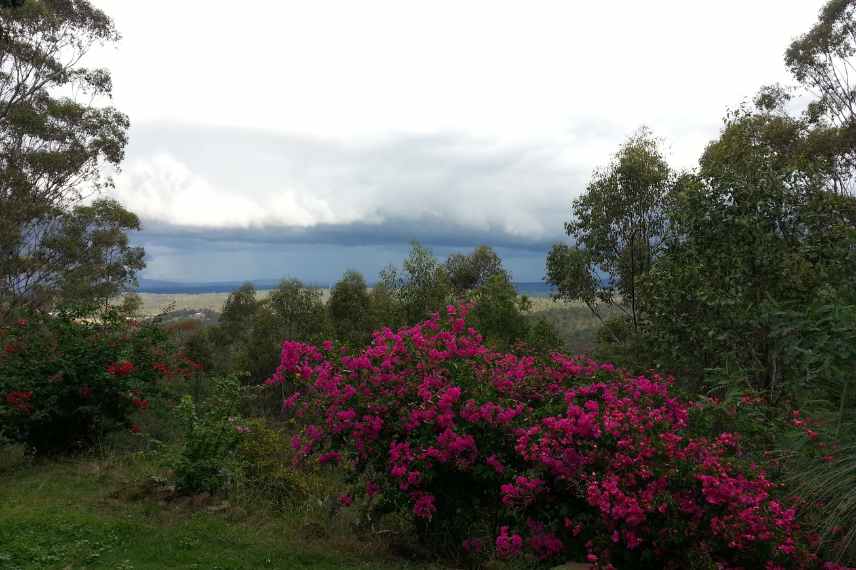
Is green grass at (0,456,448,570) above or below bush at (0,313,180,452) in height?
below

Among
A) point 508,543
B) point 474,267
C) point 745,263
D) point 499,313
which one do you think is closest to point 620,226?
point 499,313

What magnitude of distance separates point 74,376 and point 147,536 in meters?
4.42

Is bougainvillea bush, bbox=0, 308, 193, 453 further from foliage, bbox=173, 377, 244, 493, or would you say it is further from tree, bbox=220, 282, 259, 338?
tree, bbox=220, 282, 259, 338

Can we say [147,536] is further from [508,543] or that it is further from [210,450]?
[508,543]

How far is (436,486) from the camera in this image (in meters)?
6.29

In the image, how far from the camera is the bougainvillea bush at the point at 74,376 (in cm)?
1000

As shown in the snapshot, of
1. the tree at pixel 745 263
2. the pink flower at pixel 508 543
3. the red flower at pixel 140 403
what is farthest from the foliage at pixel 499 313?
the pink flower at pixel 508 543

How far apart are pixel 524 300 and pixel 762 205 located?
18224 mm

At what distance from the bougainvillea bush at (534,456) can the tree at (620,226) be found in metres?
15.1

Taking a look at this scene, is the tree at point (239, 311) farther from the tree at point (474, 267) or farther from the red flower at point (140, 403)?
the red flower at point (140, 403)

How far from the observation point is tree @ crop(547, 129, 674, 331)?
21.2 meters

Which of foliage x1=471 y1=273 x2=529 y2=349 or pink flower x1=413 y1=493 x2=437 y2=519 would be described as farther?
foliage x1=471 y1=273 x2=529 y2=349

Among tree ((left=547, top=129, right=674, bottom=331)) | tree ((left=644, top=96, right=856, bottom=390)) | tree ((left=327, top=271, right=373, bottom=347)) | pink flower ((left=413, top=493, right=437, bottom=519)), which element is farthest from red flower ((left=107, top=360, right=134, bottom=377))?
tree ((left=327, top=271, right=373, bottom=347))

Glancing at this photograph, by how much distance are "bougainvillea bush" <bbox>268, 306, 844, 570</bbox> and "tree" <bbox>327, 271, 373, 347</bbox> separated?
3007 cm
